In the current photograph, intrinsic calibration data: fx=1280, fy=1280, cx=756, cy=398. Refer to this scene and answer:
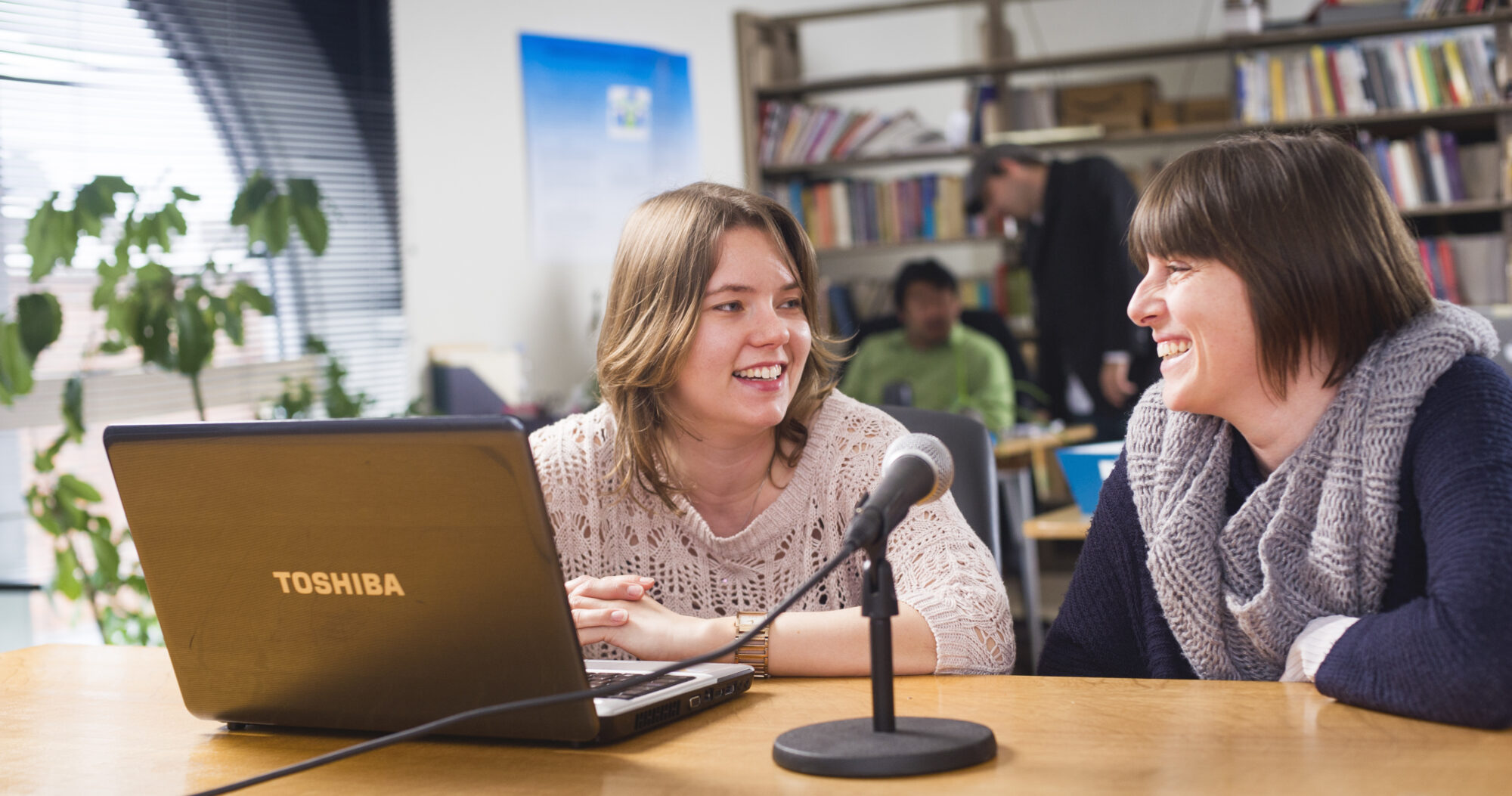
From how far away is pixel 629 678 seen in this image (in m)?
1.02

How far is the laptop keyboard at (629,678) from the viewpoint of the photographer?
3.36 ft

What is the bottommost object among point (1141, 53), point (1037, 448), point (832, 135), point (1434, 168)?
point (1037, 448)

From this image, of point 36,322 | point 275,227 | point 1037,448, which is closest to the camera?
point 36,322

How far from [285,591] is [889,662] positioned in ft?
1.52

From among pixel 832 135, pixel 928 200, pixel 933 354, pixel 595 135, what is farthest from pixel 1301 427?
pixel 832 135

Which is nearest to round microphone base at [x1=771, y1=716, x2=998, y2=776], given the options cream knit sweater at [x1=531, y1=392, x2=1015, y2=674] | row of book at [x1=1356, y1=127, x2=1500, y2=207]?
cream knit sweater at [x1=531, y1=392, x2=1015, y2=674]

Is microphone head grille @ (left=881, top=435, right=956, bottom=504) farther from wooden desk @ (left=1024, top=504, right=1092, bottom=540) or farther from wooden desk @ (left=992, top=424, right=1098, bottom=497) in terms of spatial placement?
wooden desk @ (left=992, top=424, right=1098, bottom=497)

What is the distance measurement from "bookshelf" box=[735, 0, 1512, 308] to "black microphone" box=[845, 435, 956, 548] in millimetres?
4012

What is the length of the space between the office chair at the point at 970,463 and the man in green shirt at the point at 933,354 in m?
2.78

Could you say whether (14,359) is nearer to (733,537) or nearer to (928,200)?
(733,537)

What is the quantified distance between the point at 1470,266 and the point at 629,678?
15.0ft

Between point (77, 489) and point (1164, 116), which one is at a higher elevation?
point (1164, 116)

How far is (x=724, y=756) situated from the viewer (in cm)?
94

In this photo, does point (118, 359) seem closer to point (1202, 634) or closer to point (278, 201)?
point (278, 201)
